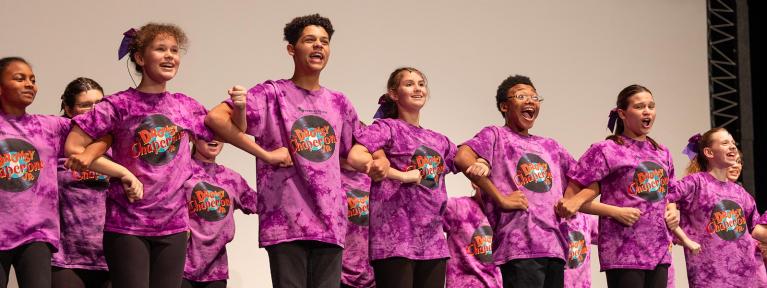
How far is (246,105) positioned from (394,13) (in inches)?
107

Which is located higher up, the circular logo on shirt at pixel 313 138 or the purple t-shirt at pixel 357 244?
the circular logo on shirt at pixel 313 138

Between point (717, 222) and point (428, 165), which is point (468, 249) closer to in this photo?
point (428, 165)

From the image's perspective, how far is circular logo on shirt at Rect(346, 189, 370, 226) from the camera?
4379 mm

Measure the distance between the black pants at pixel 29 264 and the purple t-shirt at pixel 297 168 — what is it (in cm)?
86

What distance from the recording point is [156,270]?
3.00 meters

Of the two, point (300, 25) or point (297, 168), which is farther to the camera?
point (300, 25)

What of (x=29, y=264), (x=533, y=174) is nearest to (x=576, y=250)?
(x=533, y=174)

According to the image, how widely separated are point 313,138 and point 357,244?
4.50 feet

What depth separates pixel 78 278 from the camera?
382 centimetres

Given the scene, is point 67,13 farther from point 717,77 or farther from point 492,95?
point 717,77

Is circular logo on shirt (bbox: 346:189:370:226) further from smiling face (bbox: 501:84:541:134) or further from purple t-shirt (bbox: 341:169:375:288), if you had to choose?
smiling face (bbox: 501:84:541:134)

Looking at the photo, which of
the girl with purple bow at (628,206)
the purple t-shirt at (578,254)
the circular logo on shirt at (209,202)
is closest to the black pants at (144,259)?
the circular logo on shirt at (209,202)

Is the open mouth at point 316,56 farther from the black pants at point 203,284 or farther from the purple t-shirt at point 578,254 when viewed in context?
the purple t-shirt at point 578,254

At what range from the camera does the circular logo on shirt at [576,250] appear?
470 centimetres
